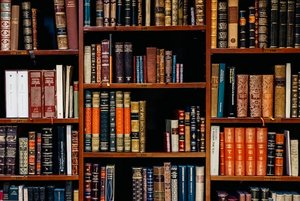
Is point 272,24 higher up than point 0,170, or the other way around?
point 272,24

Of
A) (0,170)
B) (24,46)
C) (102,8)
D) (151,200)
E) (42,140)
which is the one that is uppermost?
(102,8)

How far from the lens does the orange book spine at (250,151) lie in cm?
222

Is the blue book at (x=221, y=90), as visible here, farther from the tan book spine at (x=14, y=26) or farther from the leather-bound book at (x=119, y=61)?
the tan book spine at (x=14, y=26)

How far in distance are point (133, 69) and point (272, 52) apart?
738 mm

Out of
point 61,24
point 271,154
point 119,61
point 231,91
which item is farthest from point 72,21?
point 271,154

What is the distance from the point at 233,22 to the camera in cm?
220

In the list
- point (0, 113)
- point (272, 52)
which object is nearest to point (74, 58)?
point (0, 113)

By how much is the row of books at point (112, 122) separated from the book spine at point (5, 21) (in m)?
0.51

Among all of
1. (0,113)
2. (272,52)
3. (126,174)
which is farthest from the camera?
(126,174)

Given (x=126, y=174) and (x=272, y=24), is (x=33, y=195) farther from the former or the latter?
(x=272, y=24)

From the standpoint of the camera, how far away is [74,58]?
8.15 ft

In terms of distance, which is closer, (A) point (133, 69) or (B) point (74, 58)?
(A) point (133, 69)

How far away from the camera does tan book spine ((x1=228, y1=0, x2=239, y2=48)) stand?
2.19m

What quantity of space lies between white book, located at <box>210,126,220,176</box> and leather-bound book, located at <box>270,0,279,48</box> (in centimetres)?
53
